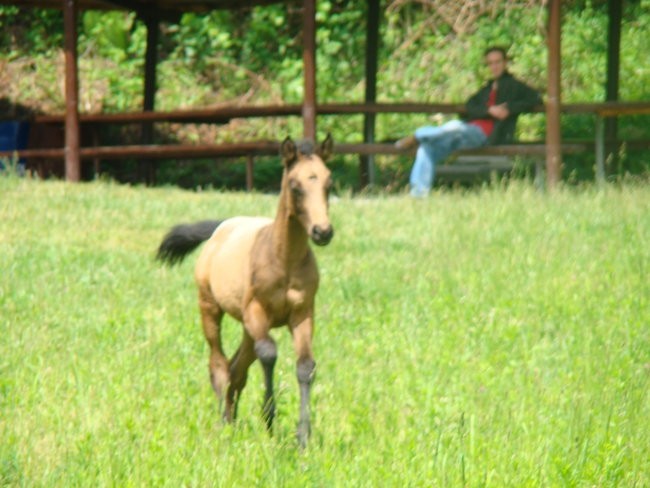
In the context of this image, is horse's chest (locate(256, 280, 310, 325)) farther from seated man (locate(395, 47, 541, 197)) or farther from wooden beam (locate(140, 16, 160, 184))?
wooden beam (locate(140, 16, 160, 184))

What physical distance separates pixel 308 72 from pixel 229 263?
901 centimetres

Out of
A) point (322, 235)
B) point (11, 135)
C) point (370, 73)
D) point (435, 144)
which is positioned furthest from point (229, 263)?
point (11, 135)

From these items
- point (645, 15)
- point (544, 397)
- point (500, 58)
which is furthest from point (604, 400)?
point (645, 15)

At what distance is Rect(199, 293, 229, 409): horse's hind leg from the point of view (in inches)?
232

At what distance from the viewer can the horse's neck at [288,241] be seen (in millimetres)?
5203

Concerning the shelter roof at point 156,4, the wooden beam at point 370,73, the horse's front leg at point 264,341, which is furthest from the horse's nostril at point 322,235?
the shelter roof at point 156,4

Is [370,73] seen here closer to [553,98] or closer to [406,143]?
[406,143]

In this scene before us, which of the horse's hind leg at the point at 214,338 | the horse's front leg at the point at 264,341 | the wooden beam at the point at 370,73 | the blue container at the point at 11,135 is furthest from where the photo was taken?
the blue container at the point at 11,135

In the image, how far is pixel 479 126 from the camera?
46.6 ft

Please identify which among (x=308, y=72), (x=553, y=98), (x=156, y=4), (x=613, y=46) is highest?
(x=156, y=4)

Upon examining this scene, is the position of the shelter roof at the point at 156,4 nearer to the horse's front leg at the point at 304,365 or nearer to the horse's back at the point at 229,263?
the horse's back at the point at 229,263

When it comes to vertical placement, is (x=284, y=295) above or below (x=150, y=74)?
below

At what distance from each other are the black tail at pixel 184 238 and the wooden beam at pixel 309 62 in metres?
7.84

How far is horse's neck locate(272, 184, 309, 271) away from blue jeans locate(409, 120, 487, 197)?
28.2ft
